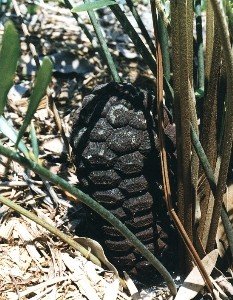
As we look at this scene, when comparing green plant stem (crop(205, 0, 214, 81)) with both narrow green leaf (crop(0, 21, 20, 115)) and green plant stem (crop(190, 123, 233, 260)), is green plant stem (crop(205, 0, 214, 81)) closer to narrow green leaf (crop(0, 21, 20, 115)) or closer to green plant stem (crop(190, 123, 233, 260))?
green plant stem (crop(190, 123, 233, 260))

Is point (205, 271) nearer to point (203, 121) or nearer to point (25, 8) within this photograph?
point (203, 121)

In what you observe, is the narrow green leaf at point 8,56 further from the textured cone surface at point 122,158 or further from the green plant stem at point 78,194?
the textured cone surface at point 122,158

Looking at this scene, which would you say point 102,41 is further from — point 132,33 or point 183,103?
point 183,103

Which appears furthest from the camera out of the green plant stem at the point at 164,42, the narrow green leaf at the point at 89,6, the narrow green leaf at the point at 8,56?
the green plant stem at the point at 164,42

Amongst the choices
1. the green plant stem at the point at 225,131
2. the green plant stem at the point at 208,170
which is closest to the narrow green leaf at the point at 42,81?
the green plant stem at the point at 225,131

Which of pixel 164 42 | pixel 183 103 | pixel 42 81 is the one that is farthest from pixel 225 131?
pixel 42 81

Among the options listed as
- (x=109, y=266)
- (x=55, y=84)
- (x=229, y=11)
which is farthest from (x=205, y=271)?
(x=55, y=84)
